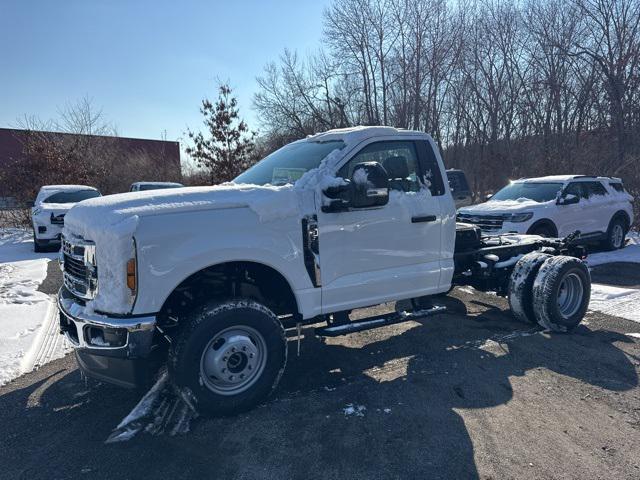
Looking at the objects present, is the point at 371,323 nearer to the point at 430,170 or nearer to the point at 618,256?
the point at 430,170

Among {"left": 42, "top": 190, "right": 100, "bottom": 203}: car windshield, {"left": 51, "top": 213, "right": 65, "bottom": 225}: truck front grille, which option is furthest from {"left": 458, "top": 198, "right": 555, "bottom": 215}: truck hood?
{"left": 42, "top": 190, "right": 100, "bottom": 203}: car windshield

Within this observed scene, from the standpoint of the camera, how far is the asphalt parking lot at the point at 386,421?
3.02 meters

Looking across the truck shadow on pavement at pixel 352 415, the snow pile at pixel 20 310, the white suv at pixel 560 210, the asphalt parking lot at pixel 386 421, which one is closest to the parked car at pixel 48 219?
the snow pile at pixel 20 310

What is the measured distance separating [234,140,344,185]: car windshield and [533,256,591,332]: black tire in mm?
3094

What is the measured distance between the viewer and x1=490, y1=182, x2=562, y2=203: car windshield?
1091 cm

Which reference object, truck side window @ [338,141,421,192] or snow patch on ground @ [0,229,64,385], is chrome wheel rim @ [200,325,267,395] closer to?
truck side window @ [338,141,421,192]

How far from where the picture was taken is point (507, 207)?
33.3 feet

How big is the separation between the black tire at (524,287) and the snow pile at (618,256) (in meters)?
5.43

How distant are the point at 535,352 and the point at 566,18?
25.9 metres

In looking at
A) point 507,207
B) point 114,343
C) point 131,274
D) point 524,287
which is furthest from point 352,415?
point 507,207

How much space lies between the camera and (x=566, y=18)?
2475 centimetres

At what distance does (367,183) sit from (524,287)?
2.91 metres

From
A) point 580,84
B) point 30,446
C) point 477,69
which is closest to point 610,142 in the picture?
point 580,84

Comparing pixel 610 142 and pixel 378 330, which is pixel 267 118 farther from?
pixel 378 330
